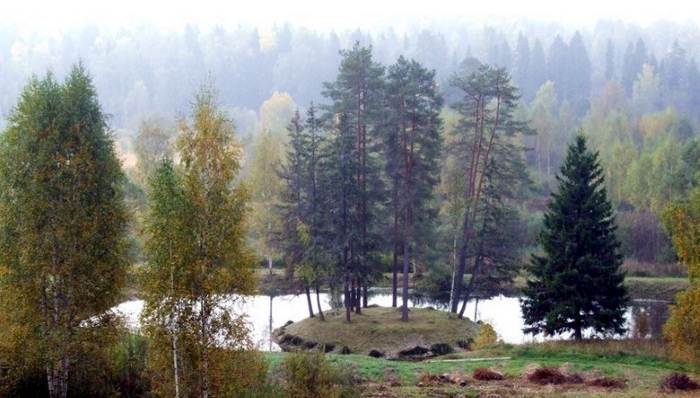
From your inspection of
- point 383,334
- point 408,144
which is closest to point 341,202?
point 408,144

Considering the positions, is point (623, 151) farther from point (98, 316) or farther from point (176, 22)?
point (176, 22)

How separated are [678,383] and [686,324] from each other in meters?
1.75

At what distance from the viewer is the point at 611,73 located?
13325 cm

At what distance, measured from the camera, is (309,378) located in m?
16.9

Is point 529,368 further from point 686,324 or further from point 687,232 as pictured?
point 687,232

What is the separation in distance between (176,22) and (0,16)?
42754 millimetres

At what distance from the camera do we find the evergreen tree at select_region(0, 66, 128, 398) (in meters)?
18.0

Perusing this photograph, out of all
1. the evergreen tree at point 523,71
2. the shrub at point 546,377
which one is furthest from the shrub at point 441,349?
the evergreen tree at point 523,71

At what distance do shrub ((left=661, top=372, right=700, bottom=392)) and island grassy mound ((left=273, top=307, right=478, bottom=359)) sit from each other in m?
14.2

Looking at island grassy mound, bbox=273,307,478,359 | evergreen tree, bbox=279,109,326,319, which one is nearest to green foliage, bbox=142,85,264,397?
island grassy mound, bbox=273,307,478,359

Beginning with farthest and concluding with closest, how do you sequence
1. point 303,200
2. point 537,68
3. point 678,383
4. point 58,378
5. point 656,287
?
point 537,68
point 656,287
point 303,200
point 678,383
point 58,378

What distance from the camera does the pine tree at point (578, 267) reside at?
28812 millimetres

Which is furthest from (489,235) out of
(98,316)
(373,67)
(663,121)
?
(663,121)

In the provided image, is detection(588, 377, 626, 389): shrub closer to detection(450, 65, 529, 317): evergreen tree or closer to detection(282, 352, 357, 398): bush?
detection(282, 352, 357, 398): bush
